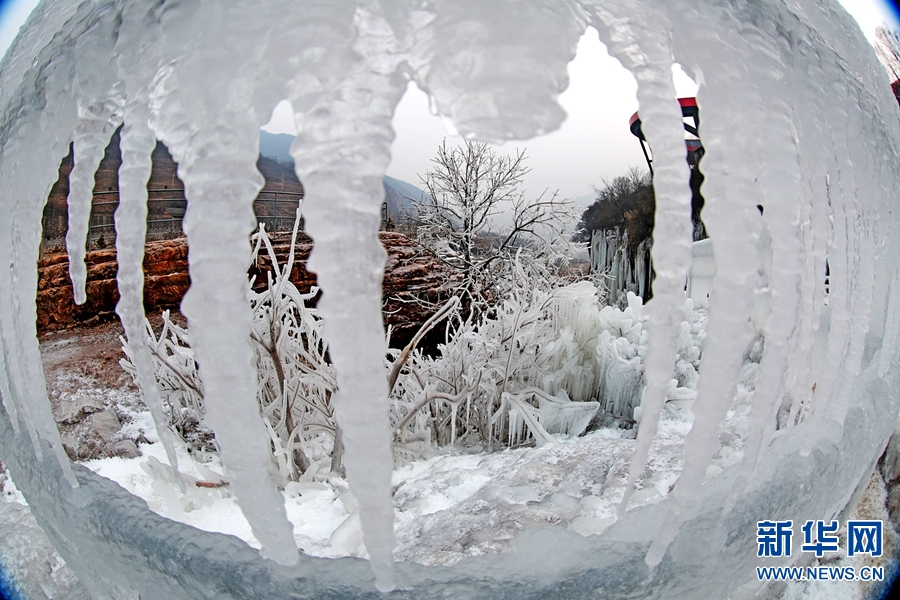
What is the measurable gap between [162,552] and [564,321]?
1.95m

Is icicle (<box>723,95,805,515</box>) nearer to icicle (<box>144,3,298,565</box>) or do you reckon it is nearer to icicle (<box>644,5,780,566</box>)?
icicle (<box>644,5,780,566</box>)

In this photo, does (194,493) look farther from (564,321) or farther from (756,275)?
(564,321)

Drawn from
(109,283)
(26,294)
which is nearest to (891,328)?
(26,294)

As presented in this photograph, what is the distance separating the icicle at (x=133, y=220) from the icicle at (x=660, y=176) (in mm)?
345

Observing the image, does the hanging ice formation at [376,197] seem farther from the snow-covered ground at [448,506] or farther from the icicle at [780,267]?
the snow-covered ground at [448,506]

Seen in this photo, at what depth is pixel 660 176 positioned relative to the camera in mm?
324

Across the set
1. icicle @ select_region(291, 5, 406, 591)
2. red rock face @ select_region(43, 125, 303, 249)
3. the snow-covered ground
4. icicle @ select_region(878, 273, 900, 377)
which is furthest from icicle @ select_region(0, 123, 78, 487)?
icicle @ select_region(878, 273, 900, 377)

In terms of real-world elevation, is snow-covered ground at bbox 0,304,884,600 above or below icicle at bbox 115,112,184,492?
below

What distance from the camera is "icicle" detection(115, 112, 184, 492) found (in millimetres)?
371

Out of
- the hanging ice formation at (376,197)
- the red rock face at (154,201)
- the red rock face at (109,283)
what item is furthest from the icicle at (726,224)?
the red rock face at (109,283)

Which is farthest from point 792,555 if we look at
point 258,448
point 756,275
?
point 258,448

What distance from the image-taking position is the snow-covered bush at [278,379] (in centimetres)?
123

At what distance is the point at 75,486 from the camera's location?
46cm

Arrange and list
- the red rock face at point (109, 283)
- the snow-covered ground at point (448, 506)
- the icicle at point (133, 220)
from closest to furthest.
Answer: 1. the icicle at point (133, 220)
2. the snow-covered ground at point (448, 506)
3. the red rock face at point (109, 283)
